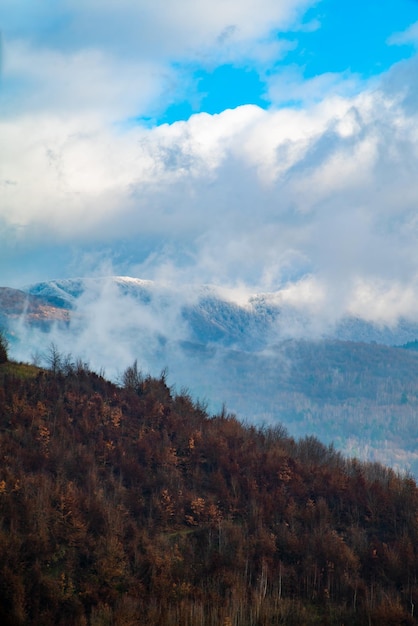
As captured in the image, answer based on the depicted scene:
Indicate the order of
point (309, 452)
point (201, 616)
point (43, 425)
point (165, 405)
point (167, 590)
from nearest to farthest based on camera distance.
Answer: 1. point (201, 616)
2. point (167, 590)
3. point (43, 425)
4. point (165, 405)
5. point (309, 452)

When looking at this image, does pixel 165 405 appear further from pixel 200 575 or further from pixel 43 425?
pixel 200 575

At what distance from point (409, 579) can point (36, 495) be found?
2358cm

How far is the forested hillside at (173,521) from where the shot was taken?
123ft

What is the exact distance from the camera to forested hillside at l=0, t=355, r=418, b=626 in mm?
37406

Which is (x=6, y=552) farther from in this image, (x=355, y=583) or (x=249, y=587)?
(x=355, y=583)

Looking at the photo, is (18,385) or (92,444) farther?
(18,385)

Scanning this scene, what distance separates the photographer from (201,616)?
1401 inches

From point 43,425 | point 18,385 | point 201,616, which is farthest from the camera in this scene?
point 18,385

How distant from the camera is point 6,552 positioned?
36.1 meters

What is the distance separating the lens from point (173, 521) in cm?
4675

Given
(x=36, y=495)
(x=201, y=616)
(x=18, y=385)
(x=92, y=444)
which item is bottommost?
(x=201, y=616)

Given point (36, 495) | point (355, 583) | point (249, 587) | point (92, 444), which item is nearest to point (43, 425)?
point (92, 444)

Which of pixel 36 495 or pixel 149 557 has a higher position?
pixel 36 495

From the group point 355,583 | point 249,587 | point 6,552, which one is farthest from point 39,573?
point 355,583
